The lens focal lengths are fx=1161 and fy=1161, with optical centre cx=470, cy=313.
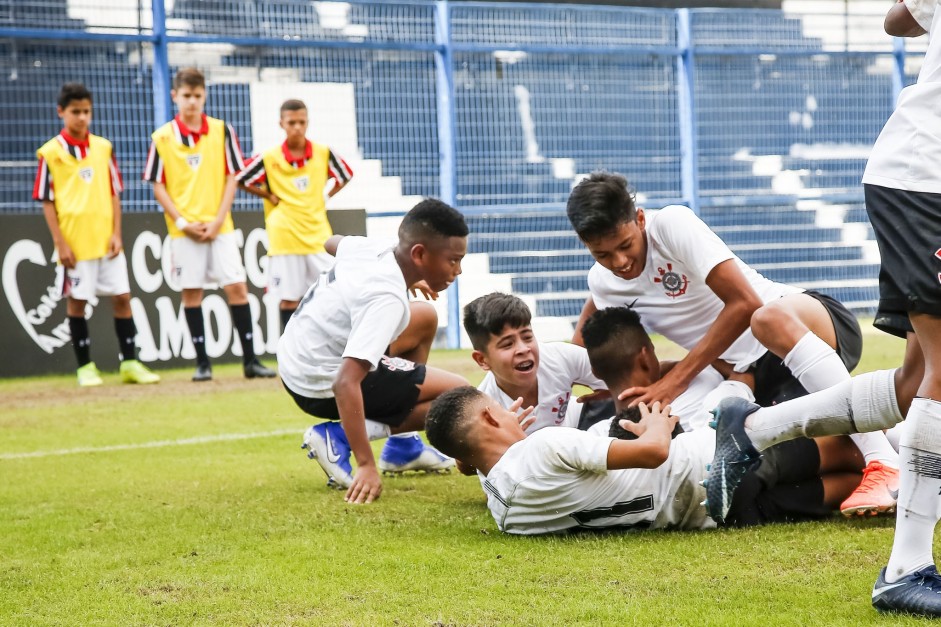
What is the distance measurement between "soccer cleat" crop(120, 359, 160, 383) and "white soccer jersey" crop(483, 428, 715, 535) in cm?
598

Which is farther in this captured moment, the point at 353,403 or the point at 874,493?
the point at 353,403

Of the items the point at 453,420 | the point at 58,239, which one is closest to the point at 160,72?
the point at 58,239

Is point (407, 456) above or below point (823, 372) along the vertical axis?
below

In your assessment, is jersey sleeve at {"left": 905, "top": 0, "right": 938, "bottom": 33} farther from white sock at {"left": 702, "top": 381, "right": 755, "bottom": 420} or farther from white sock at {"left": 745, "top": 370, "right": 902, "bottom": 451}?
white sock at {"left": 702, "top": 381, "right": 755, "bottom": 420}

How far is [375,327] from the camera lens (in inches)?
162

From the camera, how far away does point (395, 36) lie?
42.1 feet

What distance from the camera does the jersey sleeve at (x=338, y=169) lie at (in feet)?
32.6

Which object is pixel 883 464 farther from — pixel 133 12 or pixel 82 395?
pixel 133 12

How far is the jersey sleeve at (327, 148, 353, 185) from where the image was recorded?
32.6 feet

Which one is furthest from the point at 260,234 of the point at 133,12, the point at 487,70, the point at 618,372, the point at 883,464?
the point at 883,464

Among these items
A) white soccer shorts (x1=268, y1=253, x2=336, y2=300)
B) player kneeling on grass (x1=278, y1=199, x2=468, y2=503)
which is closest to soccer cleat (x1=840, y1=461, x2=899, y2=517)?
player kneeling on grass (x1=278, y1=199, x2=468, y2=503)

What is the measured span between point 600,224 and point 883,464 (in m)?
1.16

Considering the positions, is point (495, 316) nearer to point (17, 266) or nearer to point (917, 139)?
point (917, 139)

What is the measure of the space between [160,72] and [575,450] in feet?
30.1
